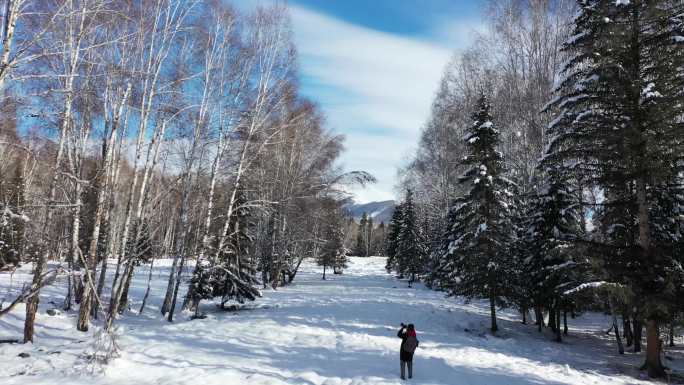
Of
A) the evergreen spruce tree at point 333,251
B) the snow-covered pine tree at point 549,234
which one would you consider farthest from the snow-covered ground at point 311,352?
the evergreen spruce tree at point 333,251

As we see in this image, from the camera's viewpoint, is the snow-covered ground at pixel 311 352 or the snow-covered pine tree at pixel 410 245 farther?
the snow-covered pine tree at pixel 410 245

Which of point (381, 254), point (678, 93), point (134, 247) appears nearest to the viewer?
point (134, 247)

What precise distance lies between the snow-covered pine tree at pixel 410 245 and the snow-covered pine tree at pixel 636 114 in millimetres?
26109

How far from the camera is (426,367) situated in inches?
420

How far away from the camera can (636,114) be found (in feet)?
37.9

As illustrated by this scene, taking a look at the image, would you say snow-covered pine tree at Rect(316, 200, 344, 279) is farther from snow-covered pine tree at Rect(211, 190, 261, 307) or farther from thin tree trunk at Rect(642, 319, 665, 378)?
thin tree trunk at Rect(642, 319, 665, 378)

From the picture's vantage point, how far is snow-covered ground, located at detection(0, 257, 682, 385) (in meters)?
8.85

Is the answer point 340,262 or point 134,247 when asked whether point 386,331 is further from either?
point 340,262

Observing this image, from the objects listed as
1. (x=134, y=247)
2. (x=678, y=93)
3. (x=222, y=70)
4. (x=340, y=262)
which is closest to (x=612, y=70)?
(x=678, y=93)

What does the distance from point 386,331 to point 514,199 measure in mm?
8189

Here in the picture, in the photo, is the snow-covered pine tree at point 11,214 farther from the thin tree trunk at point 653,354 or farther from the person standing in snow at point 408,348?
the thin tree trunk at point 653,354

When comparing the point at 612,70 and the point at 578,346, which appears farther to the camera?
the point at 578,346

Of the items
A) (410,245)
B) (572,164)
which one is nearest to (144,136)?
(572,164)

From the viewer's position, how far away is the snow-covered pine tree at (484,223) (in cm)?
1692
